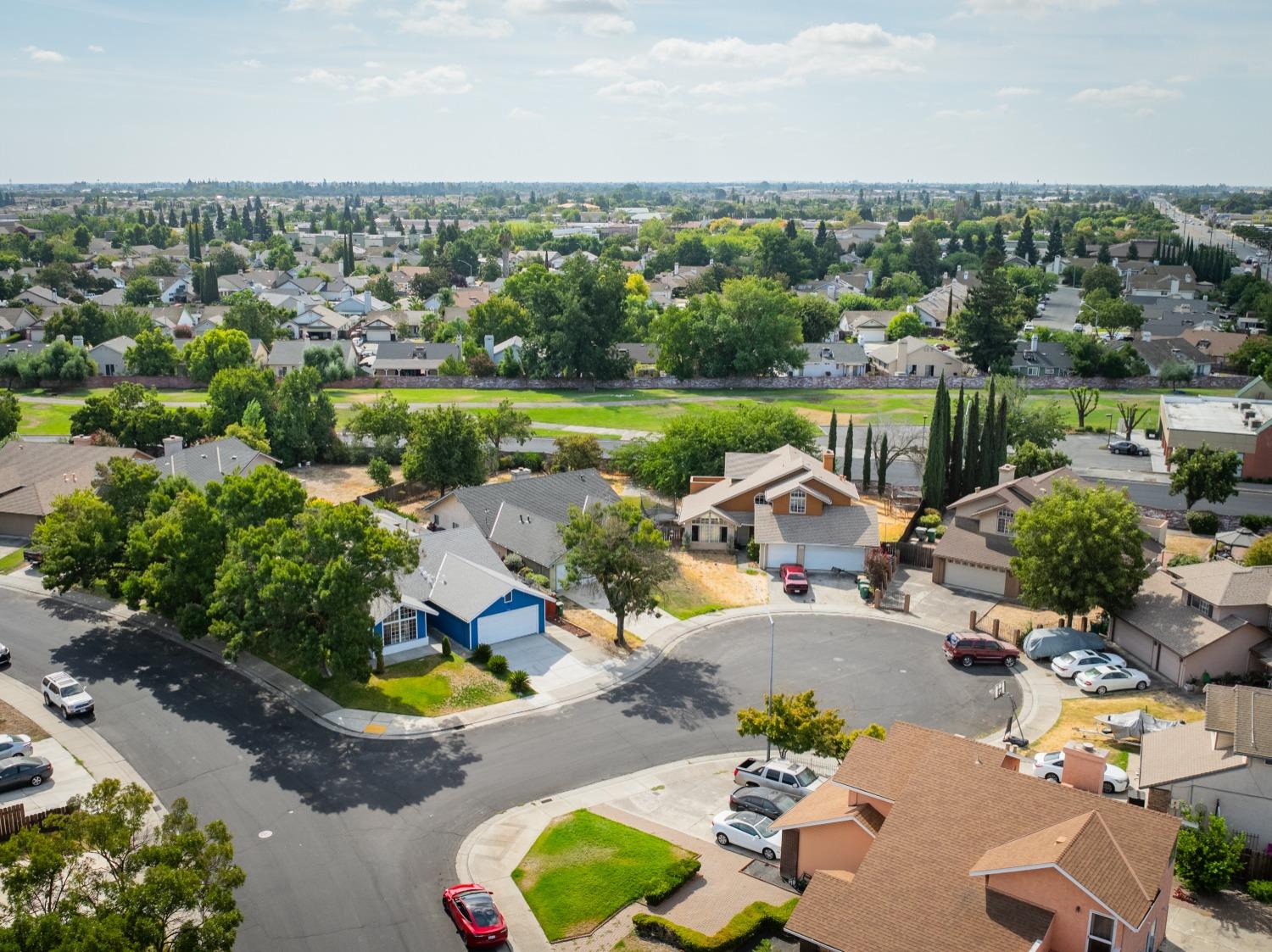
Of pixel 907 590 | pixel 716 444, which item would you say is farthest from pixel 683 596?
pixel 716 444

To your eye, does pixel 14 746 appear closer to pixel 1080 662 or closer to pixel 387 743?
pixel 387 743

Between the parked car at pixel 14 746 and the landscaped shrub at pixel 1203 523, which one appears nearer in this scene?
the parked car at pixel 14 746

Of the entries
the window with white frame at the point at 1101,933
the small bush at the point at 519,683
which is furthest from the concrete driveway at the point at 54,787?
the window with white frame at the point at 1101,933

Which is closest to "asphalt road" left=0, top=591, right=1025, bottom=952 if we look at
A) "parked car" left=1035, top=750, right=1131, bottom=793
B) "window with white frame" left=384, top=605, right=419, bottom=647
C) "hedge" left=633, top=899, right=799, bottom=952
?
"parked car" left=1035, top=750, right=1131, bottom=793

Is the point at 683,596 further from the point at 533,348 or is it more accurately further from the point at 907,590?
the point at 533,348

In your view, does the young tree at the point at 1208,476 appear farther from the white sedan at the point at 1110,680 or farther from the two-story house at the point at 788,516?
the white sedan at the point at 1110,680

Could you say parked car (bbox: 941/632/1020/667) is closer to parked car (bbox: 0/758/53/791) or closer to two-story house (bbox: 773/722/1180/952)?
two-story house (bbox: 773/722/1180/952)
